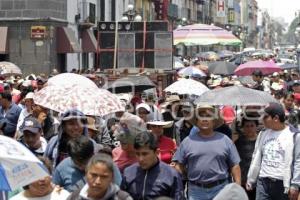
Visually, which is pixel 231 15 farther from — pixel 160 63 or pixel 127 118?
pixel 127 118

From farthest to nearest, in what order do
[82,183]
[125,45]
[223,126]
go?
[125,45], [223,126], [82,183]

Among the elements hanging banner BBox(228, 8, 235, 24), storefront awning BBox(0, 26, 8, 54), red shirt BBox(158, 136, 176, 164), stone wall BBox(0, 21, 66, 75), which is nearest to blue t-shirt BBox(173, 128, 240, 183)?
red shirt BBox(158, 136, 176, 164)

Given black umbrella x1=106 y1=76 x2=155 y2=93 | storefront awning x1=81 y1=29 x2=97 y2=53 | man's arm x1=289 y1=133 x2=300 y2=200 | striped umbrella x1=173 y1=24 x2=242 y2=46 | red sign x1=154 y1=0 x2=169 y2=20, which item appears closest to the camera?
man's arm x1=289 y1=133 x2=300 y2=200

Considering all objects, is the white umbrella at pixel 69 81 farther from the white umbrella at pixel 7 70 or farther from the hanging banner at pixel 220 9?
the hanging banner at pixel 220 9

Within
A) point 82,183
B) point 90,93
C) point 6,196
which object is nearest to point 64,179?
point 82,183

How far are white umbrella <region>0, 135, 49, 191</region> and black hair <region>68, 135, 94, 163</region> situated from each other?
97cm

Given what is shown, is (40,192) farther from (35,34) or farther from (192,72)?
(35,34)

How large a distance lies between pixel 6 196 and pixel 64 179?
77 centimetres

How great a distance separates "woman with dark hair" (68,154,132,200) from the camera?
16.9 feet

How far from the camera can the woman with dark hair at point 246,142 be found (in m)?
8.19

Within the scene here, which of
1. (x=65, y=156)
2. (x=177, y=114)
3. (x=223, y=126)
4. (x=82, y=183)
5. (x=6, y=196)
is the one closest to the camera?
(x=6, y=196)

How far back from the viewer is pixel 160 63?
18.2 m

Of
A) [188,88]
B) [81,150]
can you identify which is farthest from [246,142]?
[188,88]

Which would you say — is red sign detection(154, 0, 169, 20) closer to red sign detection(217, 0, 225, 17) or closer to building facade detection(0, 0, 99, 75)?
building facade detection(0, 0, 99, 75)
